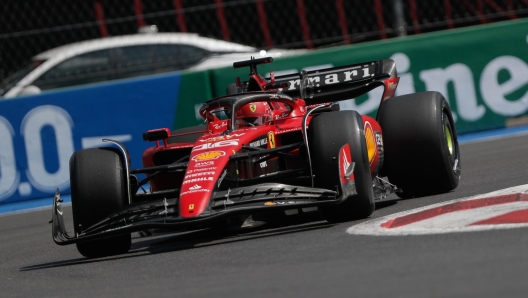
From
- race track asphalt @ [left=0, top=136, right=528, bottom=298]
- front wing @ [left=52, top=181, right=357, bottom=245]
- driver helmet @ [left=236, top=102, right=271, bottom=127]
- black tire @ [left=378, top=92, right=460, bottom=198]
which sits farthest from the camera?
driver helmet @ [left=236, top=102, right=271, bottom=127]

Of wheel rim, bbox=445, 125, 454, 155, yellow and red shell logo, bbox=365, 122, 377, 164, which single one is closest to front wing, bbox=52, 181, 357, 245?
yellow and red shell logo, bbox=365, 122, 377, 164

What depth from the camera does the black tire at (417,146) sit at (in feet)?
22.5

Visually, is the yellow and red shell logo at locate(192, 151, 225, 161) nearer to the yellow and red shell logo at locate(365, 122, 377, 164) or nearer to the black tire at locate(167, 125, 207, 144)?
the yellow and red shell logo at locate(365, 122, 377, 164)

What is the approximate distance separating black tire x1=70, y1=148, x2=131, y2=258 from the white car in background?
267 inches

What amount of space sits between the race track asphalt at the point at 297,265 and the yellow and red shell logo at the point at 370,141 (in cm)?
38

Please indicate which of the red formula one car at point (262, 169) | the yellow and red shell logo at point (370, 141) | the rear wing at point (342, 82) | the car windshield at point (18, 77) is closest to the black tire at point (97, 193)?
the red formula one car at point (262, 169)

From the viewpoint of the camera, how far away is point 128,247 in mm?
6328

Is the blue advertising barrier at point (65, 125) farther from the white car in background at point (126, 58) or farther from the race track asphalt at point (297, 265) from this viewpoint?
the race track asphalt at point (297, 265)

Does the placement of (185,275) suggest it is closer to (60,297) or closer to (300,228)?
(60,297)

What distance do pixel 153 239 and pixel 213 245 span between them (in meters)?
1.32

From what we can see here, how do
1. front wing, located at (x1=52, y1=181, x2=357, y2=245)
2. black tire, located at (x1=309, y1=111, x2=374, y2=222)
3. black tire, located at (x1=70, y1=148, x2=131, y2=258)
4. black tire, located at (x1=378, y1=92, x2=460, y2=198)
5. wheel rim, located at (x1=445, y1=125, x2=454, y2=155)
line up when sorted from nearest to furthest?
front wing, located at (x1=52, y1=181, x2=357, y2=245) < black tire, located at (x1=309, y1=111, x2=374, y2=222) < black tire, located at (x1=70, y1=148, x2=131, y2=258) < black tire, located at (x1=378, y1=92, x2=460, y2=198) < wheel rim, located at (x1=445, y1=125, x2=454, y2=155)

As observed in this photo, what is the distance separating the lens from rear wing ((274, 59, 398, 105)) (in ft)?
25.4

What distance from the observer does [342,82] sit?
25.8ft

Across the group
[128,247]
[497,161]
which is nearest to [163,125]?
[497,161]
